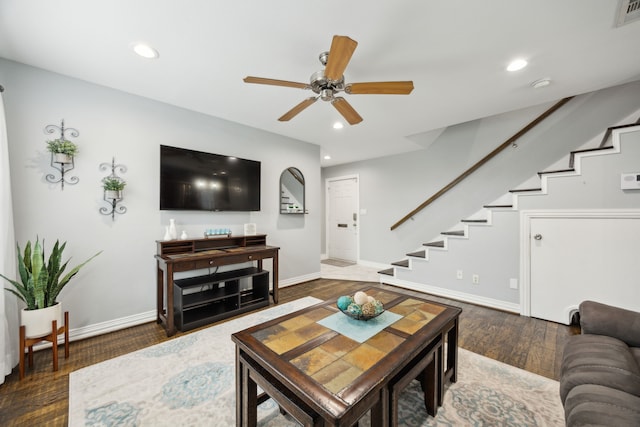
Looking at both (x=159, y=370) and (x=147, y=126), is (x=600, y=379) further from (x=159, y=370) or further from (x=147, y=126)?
(x=147, y=126)

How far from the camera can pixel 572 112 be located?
3248 mm

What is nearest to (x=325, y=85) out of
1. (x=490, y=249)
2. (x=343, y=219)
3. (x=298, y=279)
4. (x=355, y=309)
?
(x=355, y=309)

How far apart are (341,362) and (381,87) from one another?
1750 millimetres

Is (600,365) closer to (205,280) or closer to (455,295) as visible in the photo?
(455,295)

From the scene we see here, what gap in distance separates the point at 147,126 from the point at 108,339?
7.35ft

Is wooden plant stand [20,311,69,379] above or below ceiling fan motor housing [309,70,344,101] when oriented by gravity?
Answer: below

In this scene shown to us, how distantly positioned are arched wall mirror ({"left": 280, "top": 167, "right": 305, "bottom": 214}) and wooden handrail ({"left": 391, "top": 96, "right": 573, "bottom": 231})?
2.12 metres

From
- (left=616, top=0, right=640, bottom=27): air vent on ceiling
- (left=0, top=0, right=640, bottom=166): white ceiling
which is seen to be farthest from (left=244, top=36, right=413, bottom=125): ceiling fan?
(left=616, top=0, right=640, bottom=27): air vent on ceiling

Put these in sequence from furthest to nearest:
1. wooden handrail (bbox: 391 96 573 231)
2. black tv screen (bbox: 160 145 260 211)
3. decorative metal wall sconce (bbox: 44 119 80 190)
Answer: wooden handrail (bbox: 391 96 573 231)
black tv screen (bbox: 160 145 260 211)
decorative metal wall sconce (bbox: 44 119 80 190)

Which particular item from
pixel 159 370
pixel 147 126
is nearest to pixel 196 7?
pixel 147 126

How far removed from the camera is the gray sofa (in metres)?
0.93

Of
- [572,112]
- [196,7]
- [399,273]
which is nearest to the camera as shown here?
[196,7]

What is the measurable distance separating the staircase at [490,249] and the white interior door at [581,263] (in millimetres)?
212

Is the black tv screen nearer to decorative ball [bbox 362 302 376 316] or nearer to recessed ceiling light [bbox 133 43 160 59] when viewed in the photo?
recessed ceiling light [bbox 133 43 160 59]
